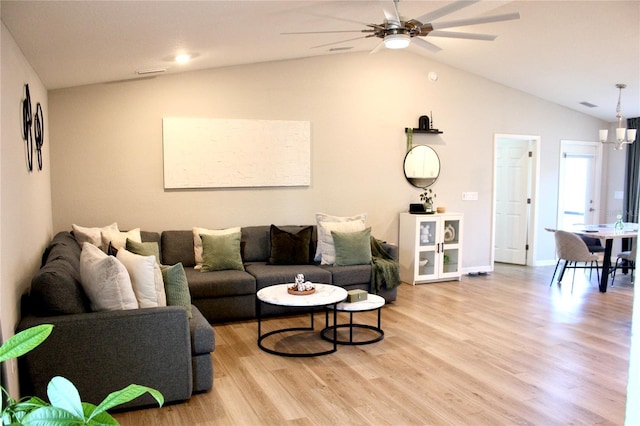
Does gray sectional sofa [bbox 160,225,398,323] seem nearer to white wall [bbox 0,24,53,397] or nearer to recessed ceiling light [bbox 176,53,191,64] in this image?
white wall [bbox 0,24,53,397]

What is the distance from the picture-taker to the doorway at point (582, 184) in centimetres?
840

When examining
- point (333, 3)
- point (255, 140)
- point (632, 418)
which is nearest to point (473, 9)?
point (333, 3)

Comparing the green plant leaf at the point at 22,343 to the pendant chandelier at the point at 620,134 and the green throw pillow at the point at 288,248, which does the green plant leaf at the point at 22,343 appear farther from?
the pendant chandelier at the point at 620,134

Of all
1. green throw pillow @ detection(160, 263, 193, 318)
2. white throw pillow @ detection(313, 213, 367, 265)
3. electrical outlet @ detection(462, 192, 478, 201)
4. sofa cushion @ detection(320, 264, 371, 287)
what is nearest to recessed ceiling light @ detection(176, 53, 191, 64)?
green throw pillow @ detection(160, 263, 193, 318)

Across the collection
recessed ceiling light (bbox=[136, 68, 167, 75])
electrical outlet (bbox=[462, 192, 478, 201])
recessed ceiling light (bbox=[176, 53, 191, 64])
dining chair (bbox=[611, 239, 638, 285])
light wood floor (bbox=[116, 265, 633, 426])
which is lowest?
light wood floor (bbox=[116, 265, 633, 426])

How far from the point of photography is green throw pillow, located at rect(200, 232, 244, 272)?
5.16m

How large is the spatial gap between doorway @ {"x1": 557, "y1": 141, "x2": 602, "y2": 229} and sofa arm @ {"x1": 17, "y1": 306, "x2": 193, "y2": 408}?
282 inches

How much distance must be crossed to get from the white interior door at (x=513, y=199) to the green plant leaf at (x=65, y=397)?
7.83m

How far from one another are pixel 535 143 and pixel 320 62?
151 inches

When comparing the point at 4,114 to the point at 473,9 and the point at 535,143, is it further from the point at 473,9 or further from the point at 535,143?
the point at 535,143

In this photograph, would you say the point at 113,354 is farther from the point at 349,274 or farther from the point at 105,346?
the point at 349,274

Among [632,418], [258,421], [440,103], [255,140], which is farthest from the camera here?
[440,103]

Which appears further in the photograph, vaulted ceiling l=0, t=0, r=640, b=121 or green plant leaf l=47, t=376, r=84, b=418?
vaulted ceiling l=0, t=0, r=640, b=121

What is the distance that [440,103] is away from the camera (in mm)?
7039
